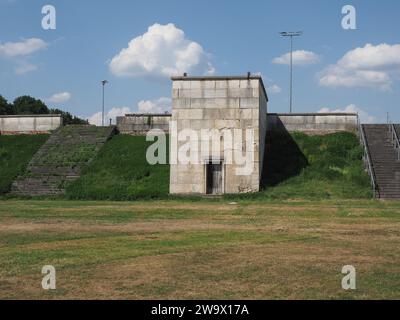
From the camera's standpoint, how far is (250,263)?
969 cm

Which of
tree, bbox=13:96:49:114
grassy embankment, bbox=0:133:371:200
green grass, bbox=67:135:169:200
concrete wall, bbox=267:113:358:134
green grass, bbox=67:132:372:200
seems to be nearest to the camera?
green grass, bbox=67:132:372:200

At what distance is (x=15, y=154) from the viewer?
115 ft

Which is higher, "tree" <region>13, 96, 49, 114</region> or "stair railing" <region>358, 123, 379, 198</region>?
"tree" <region>13, 96, 49, 114</region>

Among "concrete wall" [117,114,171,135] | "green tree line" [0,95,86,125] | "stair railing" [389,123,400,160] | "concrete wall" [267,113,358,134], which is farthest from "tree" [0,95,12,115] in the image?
"stair railing" [389,123,400,160]

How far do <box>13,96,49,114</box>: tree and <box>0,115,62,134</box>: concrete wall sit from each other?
52543 millimetres

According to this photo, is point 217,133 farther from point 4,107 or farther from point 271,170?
point 4,107

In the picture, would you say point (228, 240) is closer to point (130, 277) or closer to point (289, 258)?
point (289, 258)

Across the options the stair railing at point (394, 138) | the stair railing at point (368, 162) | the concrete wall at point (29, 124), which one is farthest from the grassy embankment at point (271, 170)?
the concrete wall at point (29, 124)

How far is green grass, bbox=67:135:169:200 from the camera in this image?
90.1 feet

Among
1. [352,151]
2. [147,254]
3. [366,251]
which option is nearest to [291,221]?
[366,251]

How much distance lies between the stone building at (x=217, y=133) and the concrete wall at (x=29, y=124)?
49.9 ft

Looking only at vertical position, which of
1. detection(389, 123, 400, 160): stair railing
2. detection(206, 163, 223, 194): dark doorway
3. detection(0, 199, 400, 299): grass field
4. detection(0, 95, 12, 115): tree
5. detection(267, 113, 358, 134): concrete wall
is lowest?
detection(0, 199, 400, 299): grass field

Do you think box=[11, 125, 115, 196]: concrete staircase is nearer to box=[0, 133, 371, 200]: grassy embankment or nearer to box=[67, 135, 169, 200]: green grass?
box=[0, 133, 371, 200]: grassy embankment
